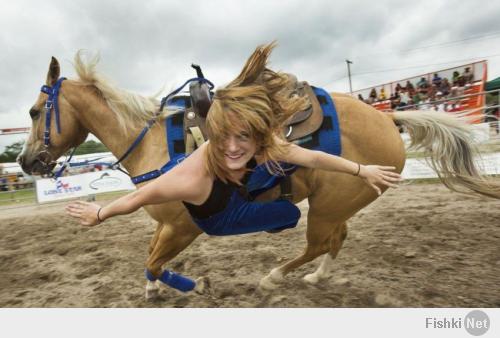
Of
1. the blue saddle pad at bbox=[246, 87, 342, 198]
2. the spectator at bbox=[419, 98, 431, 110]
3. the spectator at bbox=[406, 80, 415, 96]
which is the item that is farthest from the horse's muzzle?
the spectator at bbox=[406, 80, 415, 96]

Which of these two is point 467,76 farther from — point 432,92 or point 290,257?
point 290,257

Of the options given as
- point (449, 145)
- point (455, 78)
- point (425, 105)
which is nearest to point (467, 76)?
point (455, 78)

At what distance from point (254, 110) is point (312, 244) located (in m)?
1.69

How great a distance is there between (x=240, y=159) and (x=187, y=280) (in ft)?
5.46

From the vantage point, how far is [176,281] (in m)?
2.90

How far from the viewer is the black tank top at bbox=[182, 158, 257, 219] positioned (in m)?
1.94

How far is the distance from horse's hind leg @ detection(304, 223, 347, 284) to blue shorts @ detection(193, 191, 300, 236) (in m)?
1.06

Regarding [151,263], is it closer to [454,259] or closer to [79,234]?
[454,259]

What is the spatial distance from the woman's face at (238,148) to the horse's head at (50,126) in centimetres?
197

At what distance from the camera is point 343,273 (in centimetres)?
339

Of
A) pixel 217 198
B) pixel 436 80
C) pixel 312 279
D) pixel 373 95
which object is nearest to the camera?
pixel 217 198

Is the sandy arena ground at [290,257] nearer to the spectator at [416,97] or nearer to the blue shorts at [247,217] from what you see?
the blue shorts at [247,217]

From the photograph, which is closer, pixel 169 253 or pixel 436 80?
pixel 169 253
